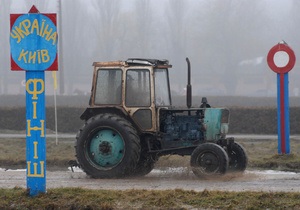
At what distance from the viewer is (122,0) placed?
93.9m

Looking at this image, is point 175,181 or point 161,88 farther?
point 161,88

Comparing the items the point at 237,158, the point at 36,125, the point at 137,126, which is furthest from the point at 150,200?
the point at 237,158

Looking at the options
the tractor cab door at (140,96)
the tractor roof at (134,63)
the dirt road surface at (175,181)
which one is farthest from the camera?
the tractor roof at (134,63)

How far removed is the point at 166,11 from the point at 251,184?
79.7 meters

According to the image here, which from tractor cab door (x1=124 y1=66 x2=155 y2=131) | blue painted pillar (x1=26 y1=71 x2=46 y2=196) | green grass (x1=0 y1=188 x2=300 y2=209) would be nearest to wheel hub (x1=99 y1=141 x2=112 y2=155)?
tractor cab door (x1=124 y1=66 x2=155 y2=131)

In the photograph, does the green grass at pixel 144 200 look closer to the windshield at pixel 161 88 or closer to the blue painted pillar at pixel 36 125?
the blue painted pillar at pixel 36 125

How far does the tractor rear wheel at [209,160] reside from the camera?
15.5 meters

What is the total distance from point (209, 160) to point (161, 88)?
7.10 feet

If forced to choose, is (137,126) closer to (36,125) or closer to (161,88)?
(161,88)

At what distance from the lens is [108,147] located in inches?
633

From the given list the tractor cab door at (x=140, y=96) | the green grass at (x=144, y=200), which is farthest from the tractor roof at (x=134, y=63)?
the green grass at (x=144, y=200)

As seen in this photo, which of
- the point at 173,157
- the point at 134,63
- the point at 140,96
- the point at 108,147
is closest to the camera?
the point at 108,147

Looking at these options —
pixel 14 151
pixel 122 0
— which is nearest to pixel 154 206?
pixel 14 151

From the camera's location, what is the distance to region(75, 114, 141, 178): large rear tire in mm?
15789
